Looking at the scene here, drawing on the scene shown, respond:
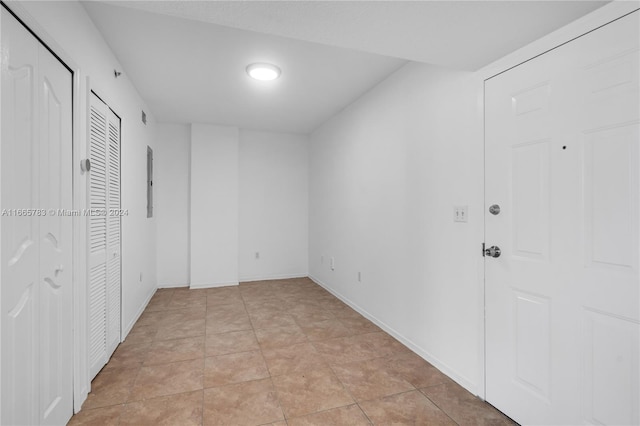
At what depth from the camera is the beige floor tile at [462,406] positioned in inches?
71.7

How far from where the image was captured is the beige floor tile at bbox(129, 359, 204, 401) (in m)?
2.08

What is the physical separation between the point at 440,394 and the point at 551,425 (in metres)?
0.62

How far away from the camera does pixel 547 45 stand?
1.66 metres

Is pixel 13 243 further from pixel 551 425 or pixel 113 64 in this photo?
pixel 551 425

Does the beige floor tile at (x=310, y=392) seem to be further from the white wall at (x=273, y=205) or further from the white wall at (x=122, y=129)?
the white wall at (x=273, y=205)

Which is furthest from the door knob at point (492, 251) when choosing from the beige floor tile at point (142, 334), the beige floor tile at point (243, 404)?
the beige floor tile at point (142, 334)

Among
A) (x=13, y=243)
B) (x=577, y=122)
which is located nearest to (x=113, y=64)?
(x=13, y=243)

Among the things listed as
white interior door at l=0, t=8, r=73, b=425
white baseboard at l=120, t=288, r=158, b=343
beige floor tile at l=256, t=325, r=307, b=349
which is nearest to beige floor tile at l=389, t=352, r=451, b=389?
beige floor tile at l=256, t=325, r=307, b=349

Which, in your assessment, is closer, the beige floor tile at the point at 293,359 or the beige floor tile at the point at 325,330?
the beige floor tile at the point at 293,359

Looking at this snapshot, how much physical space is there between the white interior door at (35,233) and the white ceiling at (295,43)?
56cm

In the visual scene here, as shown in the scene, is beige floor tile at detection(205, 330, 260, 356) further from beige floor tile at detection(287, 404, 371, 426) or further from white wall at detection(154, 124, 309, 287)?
white wall at detection(154, 124, 309, 287)

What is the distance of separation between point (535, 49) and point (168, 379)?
3.22 m

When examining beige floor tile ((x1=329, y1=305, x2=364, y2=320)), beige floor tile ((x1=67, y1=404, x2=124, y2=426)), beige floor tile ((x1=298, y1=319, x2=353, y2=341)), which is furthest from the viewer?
beige floor tile ((x1=329, y1=305, x2=364, y2=320))

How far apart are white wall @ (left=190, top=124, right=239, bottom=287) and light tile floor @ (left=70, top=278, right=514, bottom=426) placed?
1.32 meters
